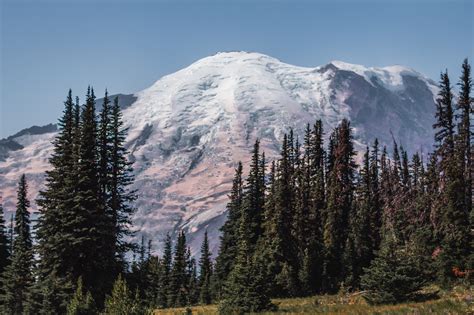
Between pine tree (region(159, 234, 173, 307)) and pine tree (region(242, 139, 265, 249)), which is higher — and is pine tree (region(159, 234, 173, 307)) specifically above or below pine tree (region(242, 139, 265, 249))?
below

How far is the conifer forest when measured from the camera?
28.2m

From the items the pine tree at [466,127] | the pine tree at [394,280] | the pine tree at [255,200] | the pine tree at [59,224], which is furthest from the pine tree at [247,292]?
the pine tree at [255,200]

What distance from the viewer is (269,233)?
61.2m

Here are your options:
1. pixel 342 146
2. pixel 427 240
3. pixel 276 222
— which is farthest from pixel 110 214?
pixel 342 146

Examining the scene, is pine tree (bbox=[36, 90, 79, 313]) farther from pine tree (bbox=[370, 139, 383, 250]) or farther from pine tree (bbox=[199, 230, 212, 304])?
pine tree (bbox=[199, 230, 212, 304])

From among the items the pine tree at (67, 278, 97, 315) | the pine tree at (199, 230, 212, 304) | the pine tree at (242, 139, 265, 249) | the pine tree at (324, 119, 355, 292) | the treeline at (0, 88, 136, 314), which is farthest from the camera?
the pine tree at (199, 230, 212, 304)

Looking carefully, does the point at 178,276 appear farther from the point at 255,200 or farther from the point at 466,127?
the point at 466,127

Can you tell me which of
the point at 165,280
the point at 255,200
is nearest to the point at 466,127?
the point at 255,200

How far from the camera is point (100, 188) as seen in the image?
42.8m

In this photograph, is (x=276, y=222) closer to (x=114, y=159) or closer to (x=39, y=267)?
(x=114, y=159)

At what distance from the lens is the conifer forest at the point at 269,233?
92.7 feet

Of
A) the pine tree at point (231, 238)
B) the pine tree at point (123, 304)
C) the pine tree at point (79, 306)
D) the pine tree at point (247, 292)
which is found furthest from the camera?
the pine tree at point (231, 238)

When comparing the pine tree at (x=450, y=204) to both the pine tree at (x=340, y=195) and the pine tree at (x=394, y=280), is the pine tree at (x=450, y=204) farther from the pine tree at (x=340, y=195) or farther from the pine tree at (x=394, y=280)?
the pine tree at (x=340, y=195)

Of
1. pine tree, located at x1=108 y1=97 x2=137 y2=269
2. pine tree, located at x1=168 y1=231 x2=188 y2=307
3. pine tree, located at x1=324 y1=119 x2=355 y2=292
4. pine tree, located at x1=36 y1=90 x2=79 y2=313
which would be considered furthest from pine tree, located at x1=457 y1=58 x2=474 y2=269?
pine tree, located at x1=168 y1=231 x2=188 y2=307
